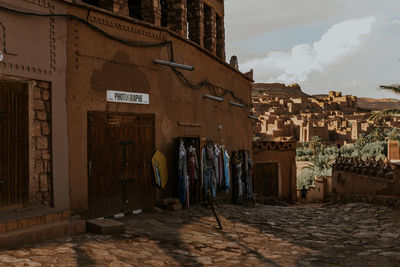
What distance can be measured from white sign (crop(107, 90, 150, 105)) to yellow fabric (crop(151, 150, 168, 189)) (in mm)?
1258

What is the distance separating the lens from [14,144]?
21.5ft

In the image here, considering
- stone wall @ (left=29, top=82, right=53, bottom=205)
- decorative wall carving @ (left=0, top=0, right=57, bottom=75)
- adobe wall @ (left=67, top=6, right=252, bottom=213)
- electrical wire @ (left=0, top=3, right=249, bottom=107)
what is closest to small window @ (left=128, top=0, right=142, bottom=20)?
adobe wall @ (left=67, top=6, right=252, bottom=213)

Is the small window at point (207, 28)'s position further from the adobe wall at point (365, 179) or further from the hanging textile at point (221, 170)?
the adobe wall at point (365, 179)

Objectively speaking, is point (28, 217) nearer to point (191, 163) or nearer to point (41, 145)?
point (41, 145)

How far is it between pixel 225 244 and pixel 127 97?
378 cm

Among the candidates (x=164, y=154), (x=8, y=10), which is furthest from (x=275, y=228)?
(x=8, y=10)

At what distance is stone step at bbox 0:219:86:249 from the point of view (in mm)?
5285

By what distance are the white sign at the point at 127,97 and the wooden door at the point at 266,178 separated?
1235cm

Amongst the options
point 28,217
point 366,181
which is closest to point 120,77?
point 28,217

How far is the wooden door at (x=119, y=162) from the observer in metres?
7.89

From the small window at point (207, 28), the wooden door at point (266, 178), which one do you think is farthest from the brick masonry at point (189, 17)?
the wooden door at point (266, 178)

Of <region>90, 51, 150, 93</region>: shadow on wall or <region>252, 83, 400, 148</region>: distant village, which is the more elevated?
<region>252, 83, 400, 148</region>: distant village

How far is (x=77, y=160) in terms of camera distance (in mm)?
7523

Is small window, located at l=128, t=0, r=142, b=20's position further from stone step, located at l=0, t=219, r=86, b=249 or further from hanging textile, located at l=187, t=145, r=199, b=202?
stone step, located at l=0, t=219, r=86, b=249
